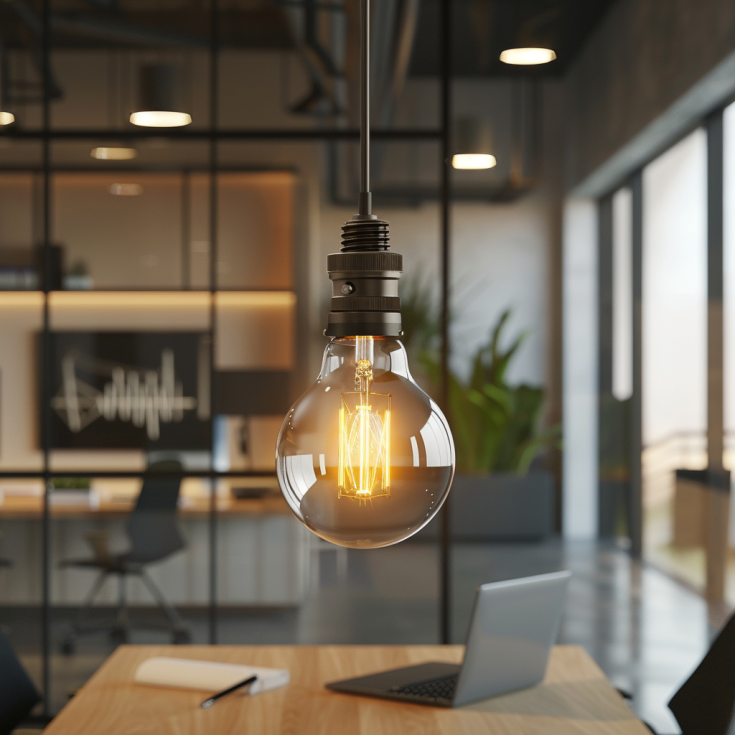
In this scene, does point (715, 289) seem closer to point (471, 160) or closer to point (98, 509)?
point (471, 160)

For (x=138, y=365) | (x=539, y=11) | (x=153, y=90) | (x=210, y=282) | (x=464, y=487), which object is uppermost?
(x=539, y=11)

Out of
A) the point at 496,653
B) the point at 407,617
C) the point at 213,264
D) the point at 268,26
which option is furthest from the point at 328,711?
the point at 268,26

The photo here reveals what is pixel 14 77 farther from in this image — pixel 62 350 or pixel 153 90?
pixel 62 350

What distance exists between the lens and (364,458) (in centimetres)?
106

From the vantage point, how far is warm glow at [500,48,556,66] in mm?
3895

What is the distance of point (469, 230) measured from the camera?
3865mm

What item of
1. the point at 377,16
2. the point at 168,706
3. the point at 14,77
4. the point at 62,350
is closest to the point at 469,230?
the point at 377,16

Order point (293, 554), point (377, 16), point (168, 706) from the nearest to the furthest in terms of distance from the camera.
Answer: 1. point (168, 706)
2. point (377, 16)
3. point (293, 554)

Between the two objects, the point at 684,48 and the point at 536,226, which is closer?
the point at 684,48

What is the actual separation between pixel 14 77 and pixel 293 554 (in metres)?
2.44

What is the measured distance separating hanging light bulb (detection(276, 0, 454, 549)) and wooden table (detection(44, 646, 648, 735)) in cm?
107

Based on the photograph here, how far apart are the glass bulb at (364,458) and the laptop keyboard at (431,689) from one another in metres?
1.21

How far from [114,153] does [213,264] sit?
658mm

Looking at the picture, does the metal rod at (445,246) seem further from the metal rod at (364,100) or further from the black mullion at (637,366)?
the metal rod at (364,100)
